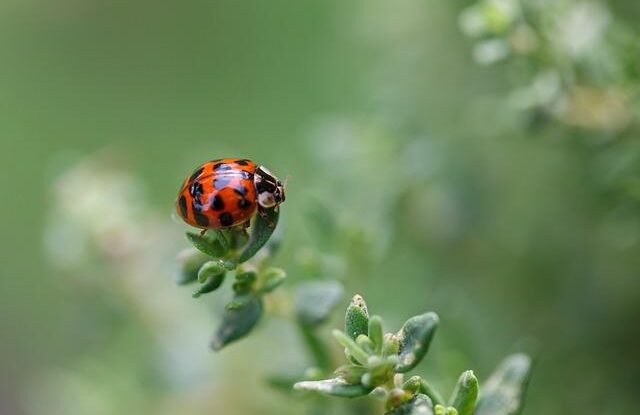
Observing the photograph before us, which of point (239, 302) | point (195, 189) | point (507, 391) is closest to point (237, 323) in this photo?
point (239, 302)

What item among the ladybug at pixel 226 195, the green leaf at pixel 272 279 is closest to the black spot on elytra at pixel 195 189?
the ladybug at pixel 226 195

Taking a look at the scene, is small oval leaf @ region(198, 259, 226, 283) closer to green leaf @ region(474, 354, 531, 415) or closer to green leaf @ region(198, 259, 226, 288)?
green leaf @ region(198, 259, 226, 288)

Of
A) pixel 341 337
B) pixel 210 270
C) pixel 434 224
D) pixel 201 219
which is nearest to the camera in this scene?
pixel 341 337

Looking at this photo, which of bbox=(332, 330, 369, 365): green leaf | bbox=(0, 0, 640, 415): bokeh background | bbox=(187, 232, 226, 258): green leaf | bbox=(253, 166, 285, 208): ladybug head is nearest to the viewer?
bbox=(332, 330, 369, 365): green leaf

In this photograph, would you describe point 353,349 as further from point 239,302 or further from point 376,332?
point 239,302

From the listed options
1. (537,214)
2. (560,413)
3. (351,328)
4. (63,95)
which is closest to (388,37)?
(537,214)

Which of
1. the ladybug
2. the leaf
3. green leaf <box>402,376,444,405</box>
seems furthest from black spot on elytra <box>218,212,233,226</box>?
green leaf <box>402,376,444,405</box>
